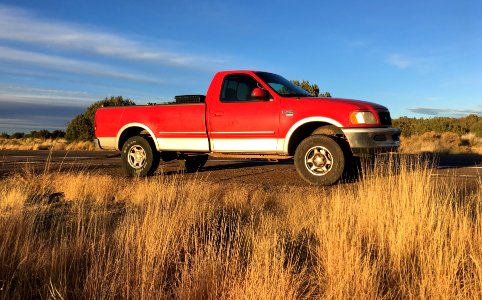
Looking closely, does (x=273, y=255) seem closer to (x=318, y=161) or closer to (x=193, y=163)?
(x=318, y=161)

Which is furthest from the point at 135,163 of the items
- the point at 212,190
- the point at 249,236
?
the point at 249,236

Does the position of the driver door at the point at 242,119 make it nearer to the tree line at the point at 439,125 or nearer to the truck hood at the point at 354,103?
the truck hood at the point at 354,103

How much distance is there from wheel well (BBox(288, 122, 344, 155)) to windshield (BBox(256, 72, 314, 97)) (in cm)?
71

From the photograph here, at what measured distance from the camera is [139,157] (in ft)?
31.8

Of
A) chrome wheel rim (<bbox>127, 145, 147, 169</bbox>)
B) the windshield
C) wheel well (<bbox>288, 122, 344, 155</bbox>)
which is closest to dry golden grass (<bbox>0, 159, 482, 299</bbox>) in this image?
wheel well (<bbox>288, 122, 344, 155</bbox>)

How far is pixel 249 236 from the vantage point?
4.15 m

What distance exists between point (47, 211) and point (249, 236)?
3.01m

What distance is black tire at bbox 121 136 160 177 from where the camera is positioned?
9.56 metres

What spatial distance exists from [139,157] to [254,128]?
2.87 meters

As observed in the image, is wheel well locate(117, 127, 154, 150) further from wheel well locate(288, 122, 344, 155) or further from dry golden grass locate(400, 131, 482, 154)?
dry golden grass locate(400, 131, 482, 154)

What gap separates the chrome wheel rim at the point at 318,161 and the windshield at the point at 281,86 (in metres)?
1.28

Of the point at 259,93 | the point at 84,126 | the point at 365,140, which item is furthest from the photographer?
the point at 84,126

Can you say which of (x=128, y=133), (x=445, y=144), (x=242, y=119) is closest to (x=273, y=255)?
(x=242, y=119)

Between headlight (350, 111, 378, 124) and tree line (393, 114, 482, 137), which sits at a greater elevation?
tree line (393, 114, 482, 137)
